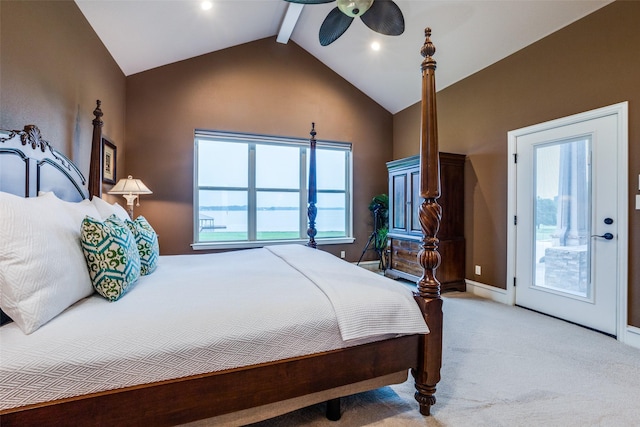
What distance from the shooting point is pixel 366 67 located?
186 inches

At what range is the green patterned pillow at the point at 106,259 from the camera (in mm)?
1378

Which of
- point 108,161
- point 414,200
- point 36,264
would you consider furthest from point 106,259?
point 414,200

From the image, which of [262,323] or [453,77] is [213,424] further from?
[453,77]

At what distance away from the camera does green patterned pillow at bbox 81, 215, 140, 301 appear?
1.38m

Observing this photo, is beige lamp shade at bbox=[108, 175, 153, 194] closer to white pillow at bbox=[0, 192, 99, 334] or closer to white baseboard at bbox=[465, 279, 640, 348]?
white pillow at bbox=[0, 192, 99, 334]

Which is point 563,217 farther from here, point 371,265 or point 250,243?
point 250,243

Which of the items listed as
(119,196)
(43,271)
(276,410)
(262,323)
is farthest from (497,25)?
(119,196)

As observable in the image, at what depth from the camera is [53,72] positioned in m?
2.27

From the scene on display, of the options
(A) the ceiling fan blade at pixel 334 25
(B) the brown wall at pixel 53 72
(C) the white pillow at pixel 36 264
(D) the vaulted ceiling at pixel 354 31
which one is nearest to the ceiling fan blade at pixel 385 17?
(A) the ceiling fan blade at pixel 334 25

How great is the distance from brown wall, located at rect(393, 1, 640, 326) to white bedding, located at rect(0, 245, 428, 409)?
266cm

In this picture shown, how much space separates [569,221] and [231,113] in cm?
443

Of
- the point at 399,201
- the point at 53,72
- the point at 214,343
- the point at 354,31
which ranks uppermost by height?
the point at 354,31

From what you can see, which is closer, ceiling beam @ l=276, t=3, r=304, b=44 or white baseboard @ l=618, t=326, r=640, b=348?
white baseboard @ l=618, t=326, r=640, b=348

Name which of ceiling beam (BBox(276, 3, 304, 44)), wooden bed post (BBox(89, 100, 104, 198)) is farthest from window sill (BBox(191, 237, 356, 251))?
ceiling beam (BBox(276, 3, 304, 44))
